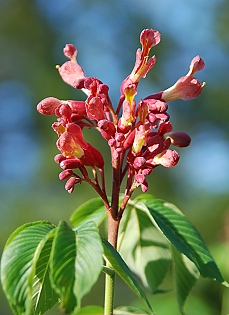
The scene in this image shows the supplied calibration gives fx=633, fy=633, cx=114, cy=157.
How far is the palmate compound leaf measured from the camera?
4.51 ft

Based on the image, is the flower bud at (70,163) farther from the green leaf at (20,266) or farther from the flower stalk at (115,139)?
the green leaf at (20,266)

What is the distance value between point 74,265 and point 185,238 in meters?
0.44

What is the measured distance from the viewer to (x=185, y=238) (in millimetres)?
1422

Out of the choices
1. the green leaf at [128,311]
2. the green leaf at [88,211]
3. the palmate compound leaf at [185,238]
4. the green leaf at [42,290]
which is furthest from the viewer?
the green leaf at [88,211]

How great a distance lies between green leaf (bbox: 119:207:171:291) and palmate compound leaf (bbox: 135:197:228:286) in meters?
0.17

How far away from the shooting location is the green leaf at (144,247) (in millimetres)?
1666

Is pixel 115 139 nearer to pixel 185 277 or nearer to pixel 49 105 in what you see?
pixel 49 105

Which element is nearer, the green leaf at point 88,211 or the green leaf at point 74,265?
the green leaf at point 74,265

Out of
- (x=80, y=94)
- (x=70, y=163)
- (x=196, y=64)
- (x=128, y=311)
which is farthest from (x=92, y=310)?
(x=80, y=94)

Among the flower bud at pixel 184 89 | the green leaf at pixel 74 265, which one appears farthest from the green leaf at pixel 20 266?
the flower bud at pixel 184 89

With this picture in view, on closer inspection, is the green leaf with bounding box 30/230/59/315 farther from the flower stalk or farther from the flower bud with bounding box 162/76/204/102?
the flower bud with bounding box 162/76/204/102

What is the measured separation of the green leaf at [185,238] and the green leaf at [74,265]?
31 cm

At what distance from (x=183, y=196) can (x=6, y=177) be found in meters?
2.96

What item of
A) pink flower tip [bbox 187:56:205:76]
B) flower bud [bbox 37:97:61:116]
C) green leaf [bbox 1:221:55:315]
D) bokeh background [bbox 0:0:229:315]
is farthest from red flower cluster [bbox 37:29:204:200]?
bokeh background [bbox 0:0:229:315]
